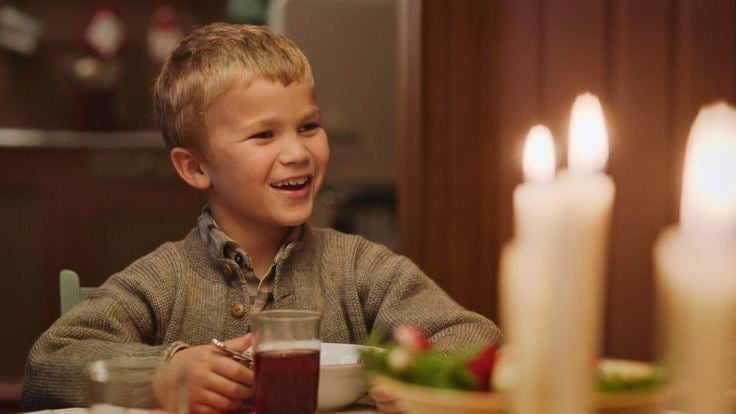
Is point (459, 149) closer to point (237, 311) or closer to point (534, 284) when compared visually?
point (237, 311)

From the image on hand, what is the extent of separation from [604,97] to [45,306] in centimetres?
219

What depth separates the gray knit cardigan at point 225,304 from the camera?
112 cm

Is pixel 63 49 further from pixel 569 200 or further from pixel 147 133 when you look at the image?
pixel 569 200

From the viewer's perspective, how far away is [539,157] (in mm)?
508

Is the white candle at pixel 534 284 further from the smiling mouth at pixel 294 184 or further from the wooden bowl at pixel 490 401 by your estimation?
the smiling mouth at pixel 294 184

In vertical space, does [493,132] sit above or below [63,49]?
below

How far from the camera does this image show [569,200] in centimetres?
40

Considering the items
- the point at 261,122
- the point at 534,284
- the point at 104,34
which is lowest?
the point at 534,284

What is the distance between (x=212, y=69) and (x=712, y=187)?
108cm

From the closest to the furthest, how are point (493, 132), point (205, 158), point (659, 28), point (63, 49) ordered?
point (205, 158) → point (659, 28) → point (493, 132) → point (63, 49)

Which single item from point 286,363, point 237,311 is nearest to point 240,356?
point 286,363

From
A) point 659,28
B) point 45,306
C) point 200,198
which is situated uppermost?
point 659,28

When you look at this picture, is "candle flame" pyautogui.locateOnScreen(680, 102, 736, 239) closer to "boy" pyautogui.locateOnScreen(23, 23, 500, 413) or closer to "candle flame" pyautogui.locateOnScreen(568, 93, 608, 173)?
"candle flame" pyautogui.locateOnScreen(568, 93, 608, 173)

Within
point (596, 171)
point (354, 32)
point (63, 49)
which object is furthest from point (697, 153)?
point (63, 49)
